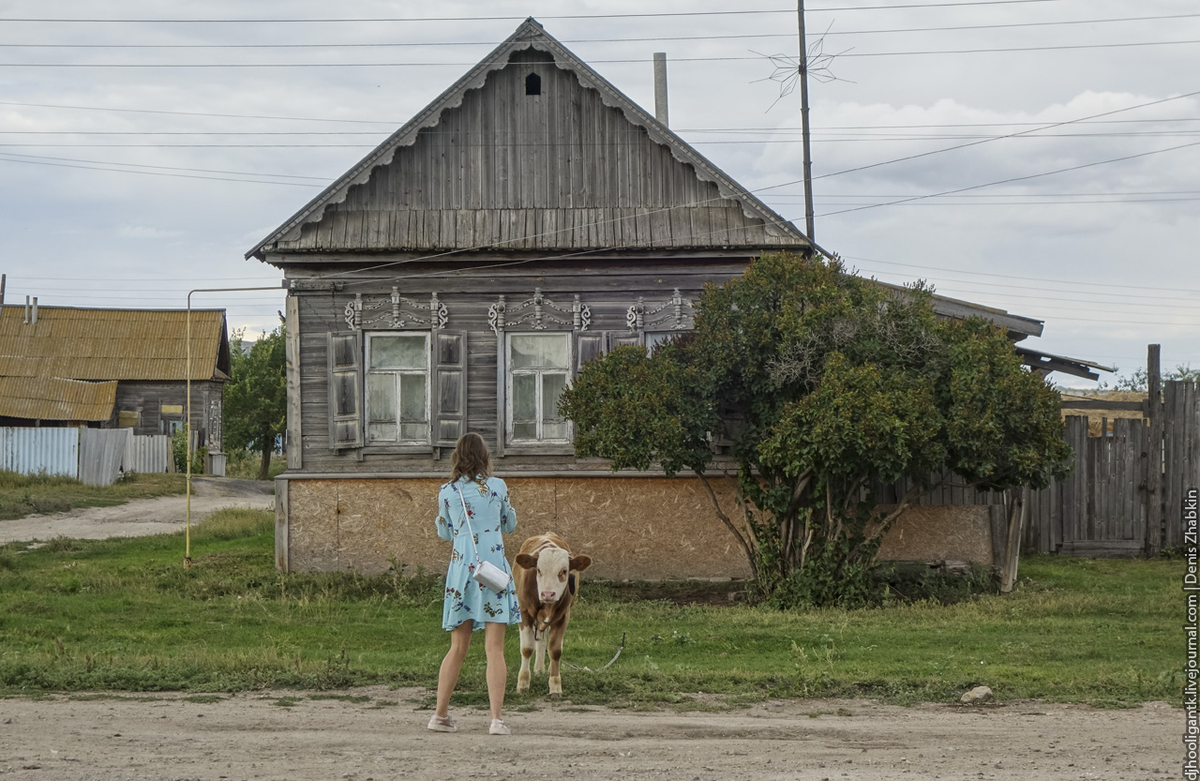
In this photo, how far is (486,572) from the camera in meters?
7.10

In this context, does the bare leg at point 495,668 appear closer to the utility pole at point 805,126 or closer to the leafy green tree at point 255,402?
the utility pole at point 805,126

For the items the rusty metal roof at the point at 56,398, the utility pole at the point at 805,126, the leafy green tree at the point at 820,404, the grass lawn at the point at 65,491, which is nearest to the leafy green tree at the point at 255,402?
the rusty metal roof at the point at 56,398

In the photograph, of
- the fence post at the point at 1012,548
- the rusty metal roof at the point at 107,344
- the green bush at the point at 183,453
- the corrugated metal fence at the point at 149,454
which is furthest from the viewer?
the rusty metal roof at the point at 107,344

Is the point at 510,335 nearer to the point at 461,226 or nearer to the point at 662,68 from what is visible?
the point at 461,226

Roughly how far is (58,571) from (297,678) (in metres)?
10.0

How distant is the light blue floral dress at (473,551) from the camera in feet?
23.7

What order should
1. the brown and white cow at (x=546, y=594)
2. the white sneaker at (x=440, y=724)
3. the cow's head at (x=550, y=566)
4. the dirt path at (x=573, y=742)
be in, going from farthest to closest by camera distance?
the cow's head at (x=550, y=566), the brown and white cow at (x=546, y=594), the white sneaker at (x=440, y=724), the dirt path at (x=573, y=742)

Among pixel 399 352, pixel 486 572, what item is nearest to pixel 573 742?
pixel 486 572

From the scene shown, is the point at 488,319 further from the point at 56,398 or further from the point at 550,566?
the point at 56,398

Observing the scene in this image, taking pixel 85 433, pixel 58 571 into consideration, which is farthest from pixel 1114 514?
pixel 85 433

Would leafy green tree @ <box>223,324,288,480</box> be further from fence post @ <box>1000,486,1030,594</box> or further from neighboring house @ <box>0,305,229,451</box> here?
fence post @ <box>1000,486,1030,594</box>

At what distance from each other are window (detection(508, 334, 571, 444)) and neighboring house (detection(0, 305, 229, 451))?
30.0 m

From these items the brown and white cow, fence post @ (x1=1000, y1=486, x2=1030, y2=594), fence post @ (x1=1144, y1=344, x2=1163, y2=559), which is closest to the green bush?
fence post @ (x1=1000, y1=486, x2=1030, y2=594)

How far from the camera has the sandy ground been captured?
6.18 m
